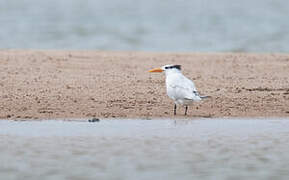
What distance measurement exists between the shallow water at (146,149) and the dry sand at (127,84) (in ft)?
2.02

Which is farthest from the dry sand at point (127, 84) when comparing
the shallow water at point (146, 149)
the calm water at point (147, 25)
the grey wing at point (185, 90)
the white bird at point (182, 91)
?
the calm water at point (147, 25)

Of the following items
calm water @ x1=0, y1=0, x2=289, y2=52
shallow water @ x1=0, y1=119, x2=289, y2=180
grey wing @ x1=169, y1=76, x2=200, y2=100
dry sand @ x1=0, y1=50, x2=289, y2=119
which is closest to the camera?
shallow water @ x1=0, y1=119, x2=289, y2=180

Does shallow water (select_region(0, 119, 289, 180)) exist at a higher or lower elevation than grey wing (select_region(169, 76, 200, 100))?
lower

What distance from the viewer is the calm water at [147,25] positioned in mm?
21109

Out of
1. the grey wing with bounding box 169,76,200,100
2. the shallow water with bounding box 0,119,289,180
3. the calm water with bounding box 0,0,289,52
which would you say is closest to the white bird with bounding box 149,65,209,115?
the grey wing with bounding box 169,76,200,100

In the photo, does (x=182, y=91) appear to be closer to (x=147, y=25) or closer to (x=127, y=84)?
(x=127, y=84)

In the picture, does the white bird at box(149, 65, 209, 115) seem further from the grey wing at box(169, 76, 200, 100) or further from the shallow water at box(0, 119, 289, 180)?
the shallow water at box(0, 119, 289, 180)

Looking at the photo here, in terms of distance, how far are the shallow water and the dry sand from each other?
2.02 ft

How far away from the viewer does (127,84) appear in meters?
12.9

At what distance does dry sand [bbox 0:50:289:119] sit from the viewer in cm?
1145

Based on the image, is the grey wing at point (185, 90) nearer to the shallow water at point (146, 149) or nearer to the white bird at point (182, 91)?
the white bird at point (182, 91)

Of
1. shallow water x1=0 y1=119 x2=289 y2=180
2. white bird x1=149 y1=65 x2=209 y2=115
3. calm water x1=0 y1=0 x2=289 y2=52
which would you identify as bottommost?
shallow water x1=0 y1=119 x2=289 y2=180

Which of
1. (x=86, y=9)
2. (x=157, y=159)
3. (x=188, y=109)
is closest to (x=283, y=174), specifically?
(x=157, y=159)

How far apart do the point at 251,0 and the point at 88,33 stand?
938 cm
